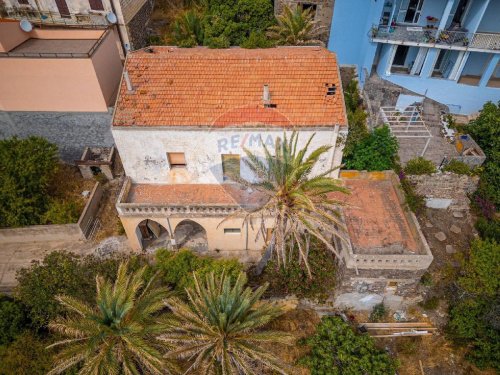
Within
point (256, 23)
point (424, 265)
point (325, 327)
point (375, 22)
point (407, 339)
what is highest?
point (375, 22)

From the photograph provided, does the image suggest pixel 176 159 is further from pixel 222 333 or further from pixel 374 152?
pixel 374 152

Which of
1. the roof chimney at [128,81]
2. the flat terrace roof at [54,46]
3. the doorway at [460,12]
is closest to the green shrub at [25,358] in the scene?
the roof chimney at [128,81]

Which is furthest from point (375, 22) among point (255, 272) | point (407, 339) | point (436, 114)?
point (407, 339)

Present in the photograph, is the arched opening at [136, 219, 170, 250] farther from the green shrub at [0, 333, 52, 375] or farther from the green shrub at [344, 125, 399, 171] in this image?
the green shrub at [344, 125, 399, 171]

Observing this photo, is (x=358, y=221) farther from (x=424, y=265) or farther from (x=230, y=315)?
(x=230, y=315)

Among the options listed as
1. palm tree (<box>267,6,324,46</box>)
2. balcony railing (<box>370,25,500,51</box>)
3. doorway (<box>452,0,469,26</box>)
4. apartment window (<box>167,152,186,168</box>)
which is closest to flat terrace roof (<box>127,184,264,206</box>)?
apartment window (<box>167,152,186,168</box>)

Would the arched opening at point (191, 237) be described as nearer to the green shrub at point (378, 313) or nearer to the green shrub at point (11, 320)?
the green shrub at point (11, 320)

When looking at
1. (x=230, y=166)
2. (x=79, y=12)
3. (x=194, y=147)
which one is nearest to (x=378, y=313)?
(x=230, y=166)

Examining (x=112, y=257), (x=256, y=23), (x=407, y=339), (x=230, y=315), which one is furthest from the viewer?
(x=256, y=23)
